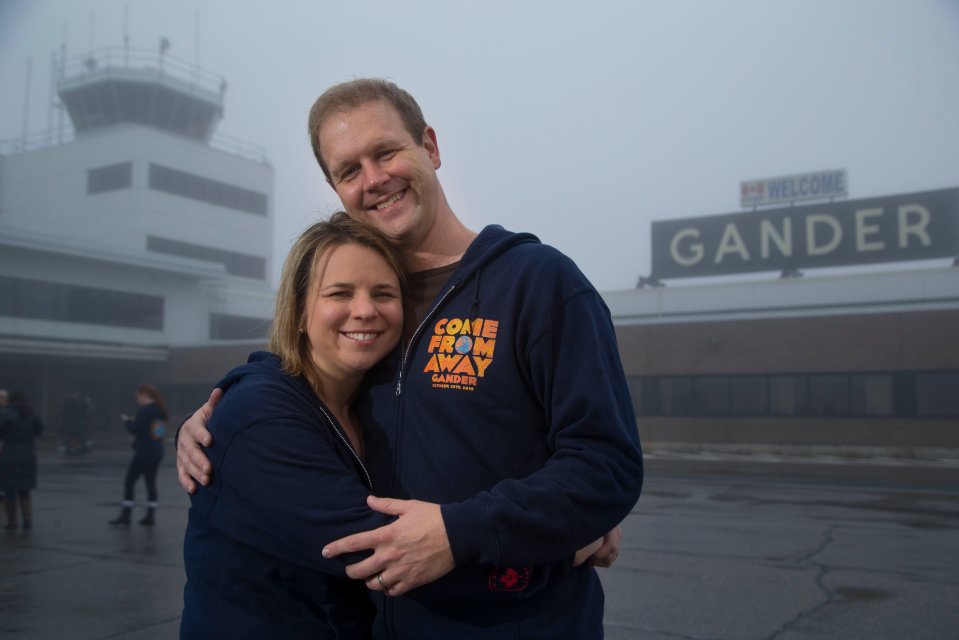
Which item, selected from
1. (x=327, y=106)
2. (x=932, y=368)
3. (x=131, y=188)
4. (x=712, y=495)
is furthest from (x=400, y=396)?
(x=131, y=188)

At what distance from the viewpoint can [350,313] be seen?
2221 millimetres

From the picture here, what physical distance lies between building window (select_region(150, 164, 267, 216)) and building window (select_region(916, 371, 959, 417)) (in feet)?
114

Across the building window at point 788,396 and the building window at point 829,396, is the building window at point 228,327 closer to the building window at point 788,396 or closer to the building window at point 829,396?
the building window at point 788,396

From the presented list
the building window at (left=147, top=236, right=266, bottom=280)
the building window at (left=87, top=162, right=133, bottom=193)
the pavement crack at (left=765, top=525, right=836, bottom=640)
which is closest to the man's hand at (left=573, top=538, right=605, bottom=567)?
the pavement crack at (left=765, top=525, right=836, bottom=640)

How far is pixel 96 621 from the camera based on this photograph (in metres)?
5.83

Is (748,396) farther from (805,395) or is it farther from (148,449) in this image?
(148,449)

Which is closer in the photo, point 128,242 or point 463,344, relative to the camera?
point 463,344

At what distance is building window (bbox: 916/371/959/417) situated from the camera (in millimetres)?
22875

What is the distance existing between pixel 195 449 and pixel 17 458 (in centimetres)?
986

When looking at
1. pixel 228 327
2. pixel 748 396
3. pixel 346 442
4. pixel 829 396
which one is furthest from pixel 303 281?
pixel 228 327

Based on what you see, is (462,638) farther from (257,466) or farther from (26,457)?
(26,457)

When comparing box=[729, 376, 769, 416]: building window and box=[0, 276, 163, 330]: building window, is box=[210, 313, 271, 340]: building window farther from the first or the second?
box=[729, 376, 769, 416]: building window

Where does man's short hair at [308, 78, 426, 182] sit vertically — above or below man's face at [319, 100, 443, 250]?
above

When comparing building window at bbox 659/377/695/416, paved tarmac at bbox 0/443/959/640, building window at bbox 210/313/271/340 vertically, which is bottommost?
paved tarmac at bbox 0/443/959/640
